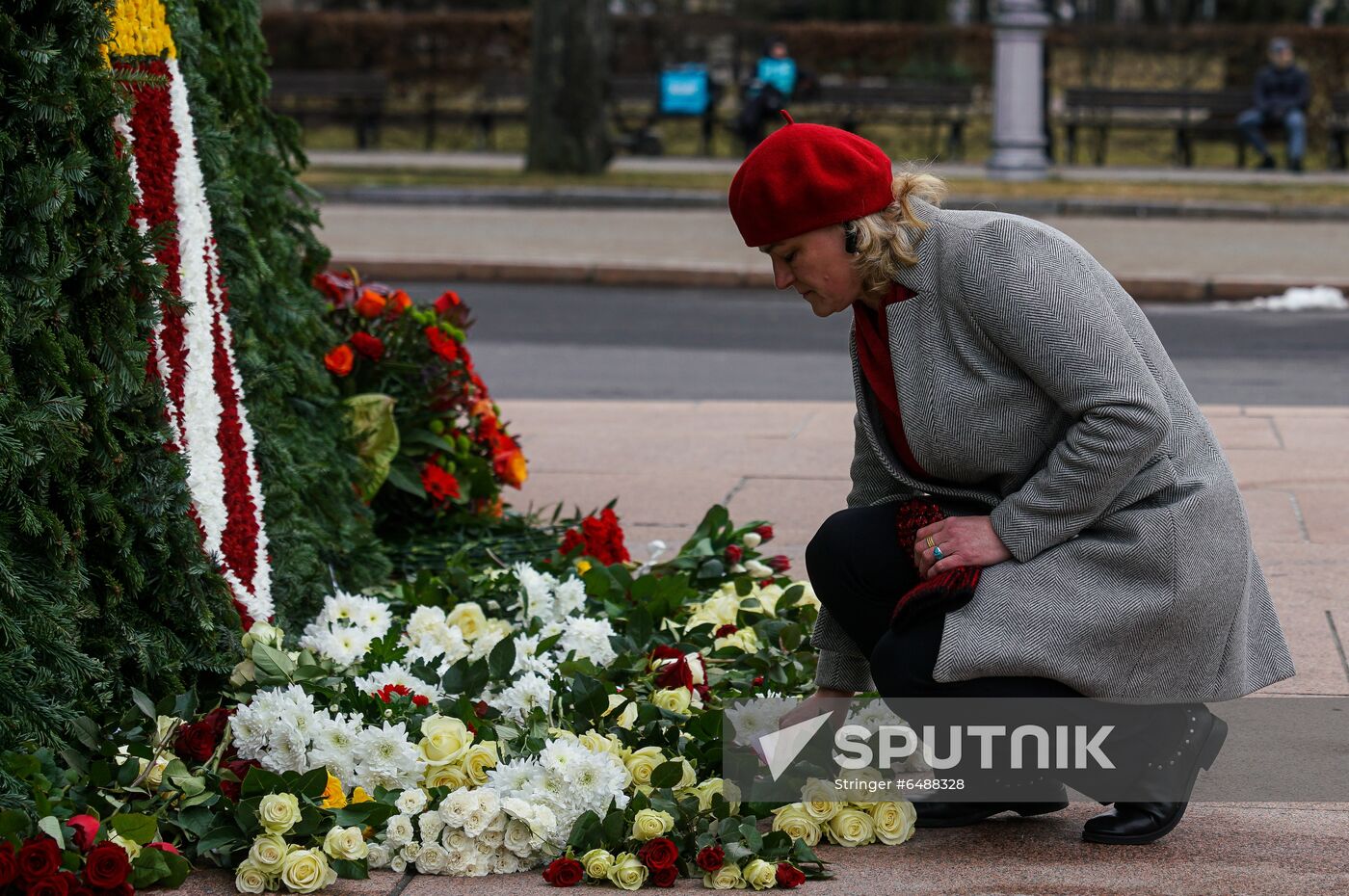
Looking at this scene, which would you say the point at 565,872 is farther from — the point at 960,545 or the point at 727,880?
the point at 960,545

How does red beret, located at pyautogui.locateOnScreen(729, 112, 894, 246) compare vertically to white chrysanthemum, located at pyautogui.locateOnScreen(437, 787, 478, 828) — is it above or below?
above

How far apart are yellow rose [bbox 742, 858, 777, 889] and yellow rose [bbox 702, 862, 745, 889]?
0.6 inches

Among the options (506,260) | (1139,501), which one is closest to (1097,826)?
(1139,501)

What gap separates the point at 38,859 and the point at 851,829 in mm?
1250

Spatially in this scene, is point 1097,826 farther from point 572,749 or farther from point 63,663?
point 63,663

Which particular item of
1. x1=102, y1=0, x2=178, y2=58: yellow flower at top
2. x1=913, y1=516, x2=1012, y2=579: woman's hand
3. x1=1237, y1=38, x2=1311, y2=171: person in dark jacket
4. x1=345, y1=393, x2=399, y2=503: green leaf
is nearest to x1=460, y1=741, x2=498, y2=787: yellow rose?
x1=913, y1=516, x2=1012, y2=579: woman's hand

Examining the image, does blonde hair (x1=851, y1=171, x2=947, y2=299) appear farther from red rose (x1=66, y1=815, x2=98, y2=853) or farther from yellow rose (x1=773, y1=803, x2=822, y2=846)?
red rose (x1=66, y1=815, x2=98, y2=853)

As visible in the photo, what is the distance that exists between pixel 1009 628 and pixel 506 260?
9888 mm

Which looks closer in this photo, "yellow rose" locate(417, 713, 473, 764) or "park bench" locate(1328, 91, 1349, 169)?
"yellow rose" locate(417, 713, 473, 764)

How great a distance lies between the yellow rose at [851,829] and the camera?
9.65ft

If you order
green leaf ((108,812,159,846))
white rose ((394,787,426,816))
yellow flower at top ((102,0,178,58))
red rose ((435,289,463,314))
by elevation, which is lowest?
white rose ((394,787,426,816))

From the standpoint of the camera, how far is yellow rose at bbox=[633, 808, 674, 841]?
2830 mm

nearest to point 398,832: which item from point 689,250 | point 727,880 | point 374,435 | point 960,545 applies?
point 727,880

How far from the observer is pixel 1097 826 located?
292cm
